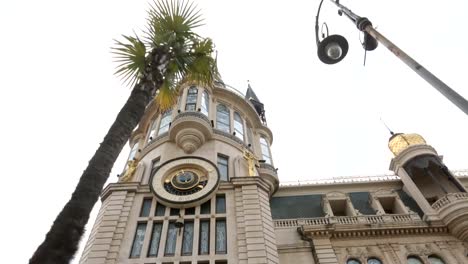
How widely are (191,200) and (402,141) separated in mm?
20568

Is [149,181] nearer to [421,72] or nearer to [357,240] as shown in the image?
[357,240]

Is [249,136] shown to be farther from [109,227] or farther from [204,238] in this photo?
[109,227]

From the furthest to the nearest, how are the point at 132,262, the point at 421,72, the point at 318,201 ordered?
1. the point at 318,201
2. the point at 132,262
3. the point at 421,72

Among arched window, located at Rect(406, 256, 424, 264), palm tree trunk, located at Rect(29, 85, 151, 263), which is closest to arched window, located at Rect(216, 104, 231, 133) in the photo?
arched window, located at Rect(406, 256, 424, 264)

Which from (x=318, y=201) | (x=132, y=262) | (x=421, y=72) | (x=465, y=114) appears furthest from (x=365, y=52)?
(x=318, y=201)

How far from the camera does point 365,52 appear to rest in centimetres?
1054

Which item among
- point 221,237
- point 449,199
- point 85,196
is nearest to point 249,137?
point 221,237

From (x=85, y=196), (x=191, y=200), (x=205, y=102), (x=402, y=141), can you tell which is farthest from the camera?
(x=205, y=102)

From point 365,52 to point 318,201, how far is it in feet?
62.1

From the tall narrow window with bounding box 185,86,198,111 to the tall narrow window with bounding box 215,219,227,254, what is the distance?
11.7 meters

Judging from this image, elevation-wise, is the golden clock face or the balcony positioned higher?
the golden clock face

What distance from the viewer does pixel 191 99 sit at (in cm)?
3044

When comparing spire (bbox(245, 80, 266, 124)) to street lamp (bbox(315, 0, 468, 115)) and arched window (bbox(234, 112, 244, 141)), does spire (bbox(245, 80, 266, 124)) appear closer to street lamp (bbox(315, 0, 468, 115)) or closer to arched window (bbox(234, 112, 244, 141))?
arched window (bbox(234, 112, 244, 141))

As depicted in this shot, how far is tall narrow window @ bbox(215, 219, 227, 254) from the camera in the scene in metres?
18.3
